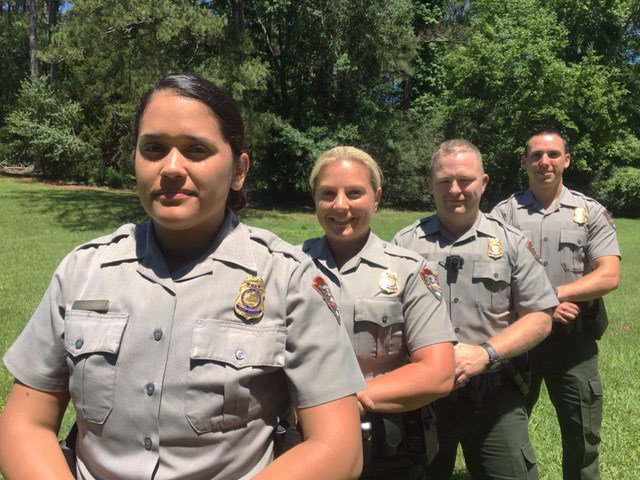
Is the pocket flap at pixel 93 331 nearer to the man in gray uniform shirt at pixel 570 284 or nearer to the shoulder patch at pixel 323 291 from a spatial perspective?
the shoulder patch at pixel 323 291

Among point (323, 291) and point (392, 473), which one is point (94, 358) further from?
point (392, 473)

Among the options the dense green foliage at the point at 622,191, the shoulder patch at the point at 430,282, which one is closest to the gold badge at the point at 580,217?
the shoulder patch at the point at 430,282

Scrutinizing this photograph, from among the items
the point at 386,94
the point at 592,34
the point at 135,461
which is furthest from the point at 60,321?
the point at 592,34

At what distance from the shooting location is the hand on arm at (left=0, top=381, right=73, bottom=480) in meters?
1.47

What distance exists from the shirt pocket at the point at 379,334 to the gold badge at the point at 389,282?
0.04 metres

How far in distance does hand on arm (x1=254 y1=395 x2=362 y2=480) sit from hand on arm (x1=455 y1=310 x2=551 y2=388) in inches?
45.8

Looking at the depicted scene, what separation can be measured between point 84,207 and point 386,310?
17628mm

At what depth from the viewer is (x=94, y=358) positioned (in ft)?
4.95

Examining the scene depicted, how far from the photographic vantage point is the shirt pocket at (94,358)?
4.92 feet

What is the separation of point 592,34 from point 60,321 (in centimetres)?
3479

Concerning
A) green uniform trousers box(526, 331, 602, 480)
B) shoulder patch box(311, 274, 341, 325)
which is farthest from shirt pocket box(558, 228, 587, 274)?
shoulder patch box(311, 274, 341, 325)

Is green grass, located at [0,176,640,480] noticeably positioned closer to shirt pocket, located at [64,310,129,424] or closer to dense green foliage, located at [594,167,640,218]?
shirt pocket, located at [64,310,129,424]

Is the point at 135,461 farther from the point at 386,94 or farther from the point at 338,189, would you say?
the point at 386,94

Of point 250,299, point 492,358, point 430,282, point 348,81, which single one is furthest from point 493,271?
point 348,81
